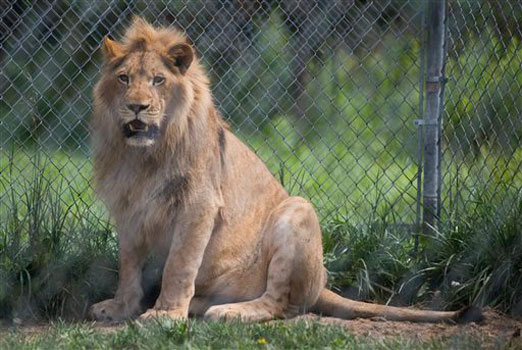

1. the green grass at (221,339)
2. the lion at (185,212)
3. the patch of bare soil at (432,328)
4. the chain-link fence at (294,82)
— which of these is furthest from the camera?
the chain-link fence at (294,82)

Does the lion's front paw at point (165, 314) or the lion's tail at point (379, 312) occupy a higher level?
the lion's front paw at point (165, 314)

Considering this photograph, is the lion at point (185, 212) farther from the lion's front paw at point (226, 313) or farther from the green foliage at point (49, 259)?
the green foliage at point (49, 259)

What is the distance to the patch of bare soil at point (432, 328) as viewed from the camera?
4.08 m

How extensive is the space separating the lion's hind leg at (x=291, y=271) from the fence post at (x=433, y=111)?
90cm

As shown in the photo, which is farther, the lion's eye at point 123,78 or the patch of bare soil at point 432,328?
the lion's eye at point 123,78

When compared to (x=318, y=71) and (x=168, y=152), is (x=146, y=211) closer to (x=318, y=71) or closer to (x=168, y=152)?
(x=168, y=152)

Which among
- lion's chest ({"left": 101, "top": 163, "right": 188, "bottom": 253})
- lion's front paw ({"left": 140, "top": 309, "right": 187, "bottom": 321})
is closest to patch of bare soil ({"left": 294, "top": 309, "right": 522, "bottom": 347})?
lion's front paw ({"left": 140, "top": 309, "right": 187, "bottom": 321})

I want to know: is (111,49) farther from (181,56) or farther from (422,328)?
(422,328)

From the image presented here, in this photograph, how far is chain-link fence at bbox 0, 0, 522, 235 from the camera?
5547 mm

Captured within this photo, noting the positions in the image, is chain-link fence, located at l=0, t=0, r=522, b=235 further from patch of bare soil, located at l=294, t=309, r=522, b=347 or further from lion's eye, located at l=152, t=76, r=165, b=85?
lion's eye, located at l=152, t=76, r=165, b=85

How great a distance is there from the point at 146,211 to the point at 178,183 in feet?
0.67

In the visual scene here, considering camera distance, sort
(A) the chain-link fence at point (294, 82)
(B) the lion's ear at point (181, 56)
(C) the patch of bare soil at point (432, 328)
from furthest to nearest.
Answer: (A) the chain-link fence at point (294, 82), (B) the lion's ear at point (181, 56), (C) the patch of bare soil at point (432, 328)

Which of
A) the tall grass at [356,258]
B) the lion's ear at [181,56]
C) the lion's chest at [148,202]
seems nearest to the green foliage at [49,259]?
the tall grass at [356,258]

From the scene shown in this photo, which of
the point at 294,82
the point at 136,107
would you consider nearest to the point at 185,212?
the point at 136,107
